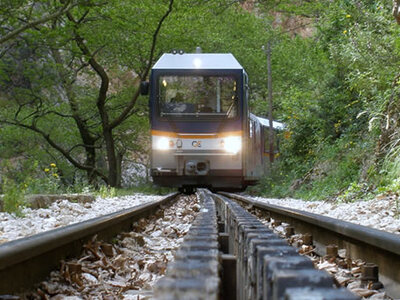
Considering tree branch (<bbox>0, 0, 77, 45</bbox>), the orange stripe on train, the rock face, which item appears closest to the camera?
the rock face

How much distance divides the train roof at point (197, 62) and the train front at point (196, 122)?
24 millimetres

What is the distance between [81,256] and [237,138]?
30.7 ft

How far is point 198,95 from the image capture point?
12742mm

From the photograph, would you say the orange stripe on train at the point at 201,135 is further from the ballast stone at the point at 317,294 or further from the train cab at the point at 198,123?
the ballast stone at the point at 317,294

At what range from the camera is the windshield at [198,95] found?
12703mm

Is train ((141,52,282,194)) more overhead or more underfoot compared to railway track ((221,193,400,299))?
more overhead

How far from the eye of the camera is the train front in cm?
1259

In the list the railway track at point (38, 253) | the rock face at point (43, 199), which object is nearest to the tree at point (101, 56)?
the rock face at point (43, 199)

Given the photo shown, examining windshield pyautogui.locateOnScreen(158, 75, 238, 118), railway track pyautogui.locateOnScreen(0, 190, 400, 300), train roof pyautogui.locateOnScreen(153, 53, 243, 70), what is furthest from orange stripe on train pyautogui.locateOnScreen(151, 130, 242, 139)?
railway track pyautogui.locateOnScreen(0, 190, 400, 300)

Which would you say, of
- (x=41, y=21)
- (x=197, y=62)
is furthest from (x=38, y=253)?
(x=197, y=62)

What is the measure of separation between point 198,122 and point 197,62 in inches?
61.8

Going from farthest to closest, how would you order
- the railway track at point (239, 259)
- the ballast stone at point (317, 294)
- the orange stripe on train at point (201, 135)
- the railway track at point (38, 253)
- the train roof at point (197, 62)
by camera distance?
the train roof at point (197, 62) < the orange stripe on train at point (201, 135) < the railway track at point (38, 253) < the railway track at point (239, 259) < the ballast stone at point (317, 294)

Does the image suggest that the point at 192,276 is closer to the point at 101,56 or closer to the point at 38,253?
the point at 38,253

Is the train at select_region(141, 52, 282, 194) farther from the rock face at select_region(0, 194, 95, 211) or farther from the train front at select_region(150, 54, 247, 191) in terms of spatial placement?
the rock face at select_region(0, 194, 95, 211)
